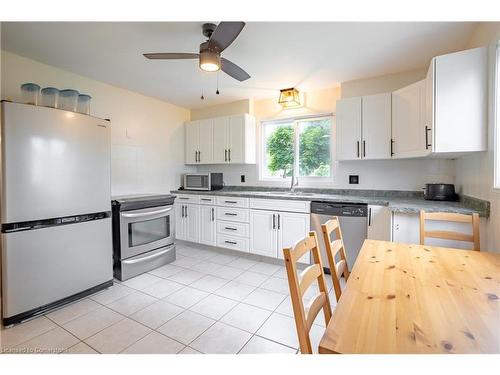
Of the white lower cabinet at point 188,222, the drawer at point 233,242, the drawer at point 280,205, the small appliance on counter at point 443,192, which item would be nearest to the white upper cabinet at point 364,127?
the small appliance on counter at point 443,192

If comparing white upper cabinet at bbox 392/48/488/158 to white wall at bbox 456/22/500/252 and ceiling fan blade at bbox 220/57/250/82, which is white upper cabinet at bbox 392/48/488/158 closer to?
white wall at bbox 456/22/500/252

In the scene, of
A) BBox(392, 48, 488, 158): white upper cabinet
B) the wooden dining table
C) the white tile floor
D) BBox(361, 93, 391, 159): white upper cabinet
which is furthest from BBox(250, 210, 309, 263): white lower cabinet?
the wooden dining table

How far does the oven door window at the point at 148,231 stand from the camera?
274cm

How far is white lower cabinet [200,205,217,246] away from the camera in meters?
3.60

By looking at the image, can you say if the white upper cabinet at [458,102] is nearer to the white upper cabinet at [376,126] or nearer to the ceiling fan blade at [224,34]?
the white upper cabinet at [376,126]

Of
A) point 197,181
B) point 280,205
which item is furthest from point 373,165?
point 197,181

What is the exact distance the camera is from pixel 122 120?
3.36 meters

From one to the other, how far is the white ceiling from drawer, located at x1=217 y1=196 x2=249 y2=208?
157 centimetres

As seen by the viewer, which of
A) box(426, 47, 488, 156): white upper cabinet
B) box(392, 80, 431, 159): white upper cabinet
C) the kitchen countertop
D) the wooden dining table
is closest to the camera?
the wooden dining table

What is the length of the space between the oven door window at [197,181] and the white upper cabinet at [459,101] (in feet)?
9.55

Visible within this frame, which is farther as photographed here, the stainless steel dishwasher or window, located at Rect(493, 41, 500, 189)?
the stainless steel dishwasher

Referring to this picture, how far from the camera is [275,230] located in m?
3.11

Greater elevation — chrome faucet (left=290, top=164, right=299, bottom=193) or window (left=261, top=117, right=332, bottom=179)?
window (left=261, top=117, right=332, bottom=179)

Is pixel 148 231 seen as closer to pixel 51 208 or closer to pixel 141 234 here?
pixel 141 234
